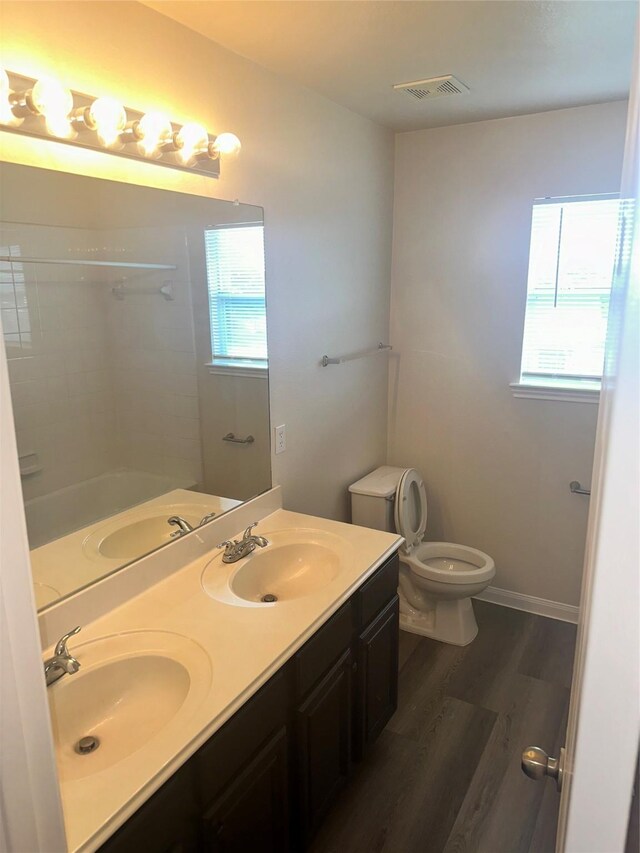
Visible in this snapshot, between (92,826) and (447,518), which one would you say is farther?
(447,518)

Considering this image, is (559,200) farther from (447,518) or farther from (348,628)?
(348,628)

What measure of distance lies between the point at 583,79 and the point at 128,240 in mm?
1879

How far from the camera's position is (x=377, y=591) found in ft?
6.69

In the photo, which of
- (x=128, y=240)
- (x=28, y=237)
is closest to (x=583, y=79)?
(x=128, y=240)

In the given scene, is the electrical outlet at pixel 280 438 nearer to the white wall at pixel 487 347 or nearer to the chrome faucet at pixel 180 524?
the chrome faucet at pixel 180 524

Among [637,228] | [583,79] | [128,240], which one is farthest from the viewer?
[583,79]

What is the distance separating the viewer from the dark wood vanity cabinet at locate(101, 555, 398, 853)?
47.4 inches

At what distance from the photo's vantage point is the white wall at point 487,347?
285cm

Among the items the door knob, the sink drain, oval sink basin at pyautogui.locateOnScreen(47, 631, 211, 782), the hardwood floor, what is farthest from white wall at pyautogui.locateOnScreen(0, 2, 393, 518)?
the door knob

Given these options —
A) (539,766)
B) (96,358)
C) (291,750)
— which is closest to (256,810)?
(291,750)

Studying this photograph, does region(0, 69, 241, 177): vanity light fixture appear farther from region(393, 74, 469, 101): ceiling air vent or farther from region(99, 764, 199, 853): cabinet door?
region(99, 764, 199, 853): cabinet door

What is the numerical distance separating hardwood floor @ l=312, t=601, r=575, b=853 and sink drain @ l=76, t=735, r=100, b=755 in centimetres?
99

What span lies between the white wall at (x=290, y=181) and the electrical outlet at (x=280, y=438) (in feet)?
0.11

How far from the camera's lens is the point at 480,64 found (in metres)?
2.09
